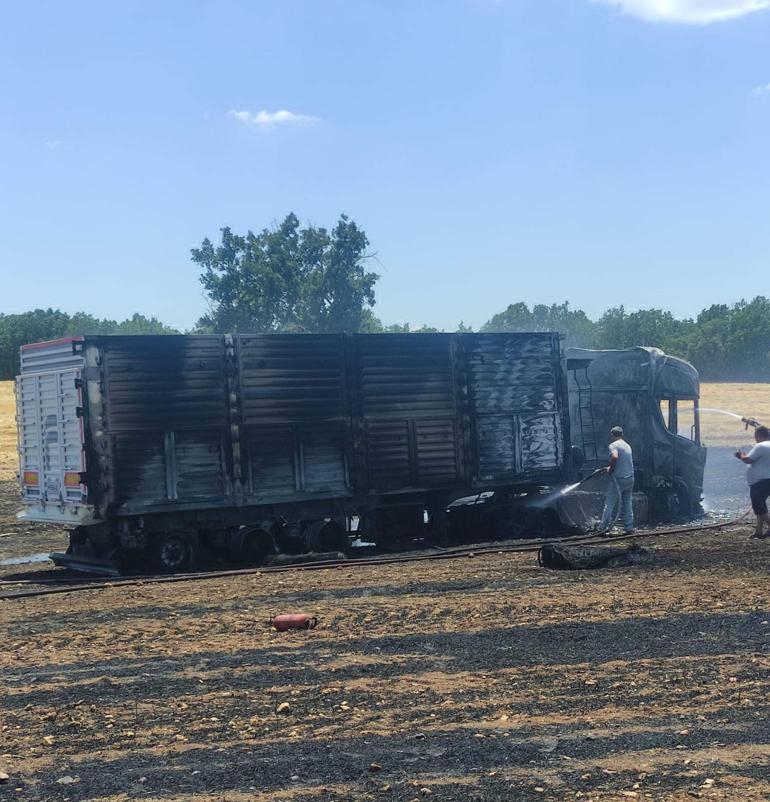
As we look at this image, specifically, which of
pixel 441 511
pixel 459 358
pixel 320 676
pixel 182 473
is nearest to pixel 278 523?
pixel 182 473

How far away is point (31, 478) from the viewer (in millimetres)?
14391

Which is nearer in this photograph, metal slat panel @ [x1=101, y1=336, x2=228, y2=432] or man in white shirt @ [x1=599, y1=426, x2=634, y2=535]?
metal slat panel @ [x1=101, y1=336, x2=228, y2=432]

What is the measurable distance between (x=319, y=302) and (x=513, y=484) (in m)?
46.8

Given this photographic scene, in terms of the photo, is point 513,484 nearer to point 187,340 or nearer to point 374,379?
point 374,379

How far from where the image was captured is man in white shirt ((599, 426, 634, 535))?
53.8ft

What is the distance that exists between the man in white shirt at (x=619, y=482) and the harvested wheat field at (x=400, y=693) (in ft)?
15.6

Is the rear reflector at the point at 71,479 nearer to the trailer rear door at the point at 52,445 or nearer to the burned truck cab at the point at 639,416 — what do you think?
the trailer rear door at the point at 52,445

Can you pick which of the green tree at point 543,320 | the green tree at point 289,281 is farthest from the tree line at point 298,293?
the green tree at point 543,320

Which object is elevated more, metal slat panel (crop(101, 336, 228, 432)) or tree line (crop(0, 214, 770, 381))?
tree line (crop(0, 214, 770, 381))

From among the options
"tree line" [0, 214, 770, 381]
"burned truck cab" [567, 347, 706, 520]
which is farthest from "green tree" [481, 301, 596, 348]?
"burned truck cab" [567, 347, 706, 520]

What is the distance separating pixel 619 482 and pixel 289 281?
157 ft

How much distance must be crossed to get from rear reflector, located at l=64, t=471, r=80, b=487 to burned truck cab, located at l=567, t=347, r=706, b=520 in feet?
27.5

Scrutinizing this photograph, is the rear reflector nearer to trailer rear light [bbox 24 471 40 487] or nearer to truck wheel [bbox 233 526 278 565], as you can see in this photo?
trailer rear light [bbox 24 471 40 487]

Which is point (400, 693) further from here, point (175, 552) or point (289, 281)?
point (289, 281)
